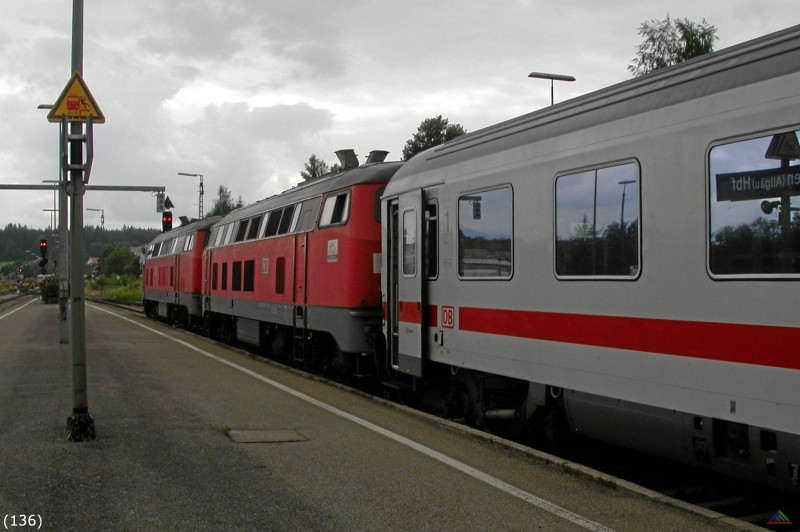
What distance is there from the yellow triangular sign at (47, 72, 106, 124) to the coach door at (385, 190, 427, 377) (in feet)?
12.1

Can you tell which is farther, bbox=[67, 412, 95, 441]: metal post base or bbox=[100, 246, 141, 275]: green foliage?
bbox=[100, 246, 141, 275]: green foliage

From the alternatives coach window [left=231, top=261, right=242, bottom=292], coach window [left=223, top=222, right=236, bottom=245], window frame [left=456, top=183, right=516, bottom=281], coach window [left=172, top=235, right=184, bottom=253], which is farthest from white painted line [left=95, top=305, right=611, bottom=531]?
coach window [left=172, top=235, right=184, bottom=253]

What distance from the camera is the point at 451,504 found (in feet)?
19.6

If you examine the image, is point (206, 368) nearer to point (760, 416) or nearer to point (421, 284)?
point (421, 284)

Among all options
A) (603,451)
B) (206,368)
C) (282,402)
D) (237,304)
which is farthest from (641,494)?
(237,304)

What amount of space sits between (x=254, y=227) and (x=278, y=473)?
11.3m

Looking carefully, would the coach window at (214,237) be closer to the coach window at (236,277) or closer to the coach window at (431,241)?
the coach window at (236,277)

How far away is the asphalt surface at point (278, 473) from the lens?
18.5ft

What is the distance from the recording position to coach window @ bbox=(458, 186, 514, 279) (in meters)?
7.96

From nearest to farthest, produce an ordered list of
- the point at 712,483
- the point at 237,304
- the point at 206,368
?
the point at 712,483
the point at 206,368
the point at 237,304

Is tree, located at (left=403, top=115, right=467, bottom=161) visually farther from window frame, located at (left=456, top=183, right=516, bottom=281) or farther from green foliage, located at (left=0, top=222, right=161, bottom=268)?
green foliage, located at (left=0, top=222, right=161, bottom=268)

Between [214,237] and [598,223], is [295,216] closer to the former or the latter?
[214,237]

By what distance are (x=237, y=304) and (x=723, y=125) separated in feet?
48.6

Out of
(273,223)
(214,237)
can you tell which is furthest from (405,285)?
(214,237)
